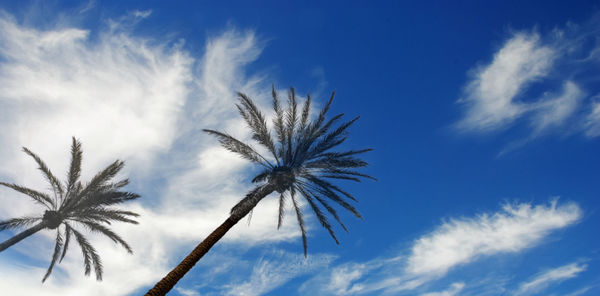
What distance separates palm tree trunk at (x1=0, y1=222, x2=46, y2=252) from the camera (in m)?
15.6

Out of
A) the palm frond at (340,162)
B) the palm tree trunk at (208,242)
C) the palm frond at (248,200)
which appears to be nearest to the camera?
the palm tree trunk at (208,242)

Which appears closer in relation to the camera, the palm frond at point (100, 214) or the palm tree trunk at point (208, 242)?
the palm tree trunk at point (208, 242)

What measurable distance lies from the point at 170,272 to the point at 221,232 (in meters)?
2.22

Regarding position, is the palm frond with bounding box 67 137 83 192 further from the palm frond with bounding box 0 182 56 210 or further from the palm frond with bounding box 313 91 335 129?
the palm frond with bounding box 313 91 335 129

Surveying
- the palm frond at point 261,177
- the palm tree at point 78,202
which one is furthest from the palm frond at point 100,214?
the palm frond at point 261,177

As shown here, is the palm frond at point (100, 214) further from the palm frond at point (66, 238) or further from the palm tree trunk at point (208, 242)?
the palm tree trunk at point (208, 242)

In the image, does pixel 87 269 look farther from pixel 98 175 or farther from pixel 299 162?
pixel 299 162

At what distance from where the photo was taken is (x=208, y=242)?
1135 cm

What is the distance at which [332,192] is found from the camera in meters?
15.3

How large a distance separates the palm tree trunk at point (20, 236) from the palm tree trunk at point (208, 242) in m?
10.6

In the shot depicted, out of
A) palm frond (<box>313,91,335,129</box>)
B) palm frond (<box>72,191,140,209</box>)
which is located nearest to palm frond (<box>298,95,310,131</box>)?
palm frond (<box>313,91,335,129</box>)

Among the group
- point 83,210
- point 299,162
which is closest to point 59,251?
point 83,210

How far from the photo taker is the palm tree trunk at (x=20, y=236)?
51.1 ft

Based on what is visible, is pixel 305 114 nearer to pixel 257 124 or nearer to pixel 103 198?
pixel 257 124
